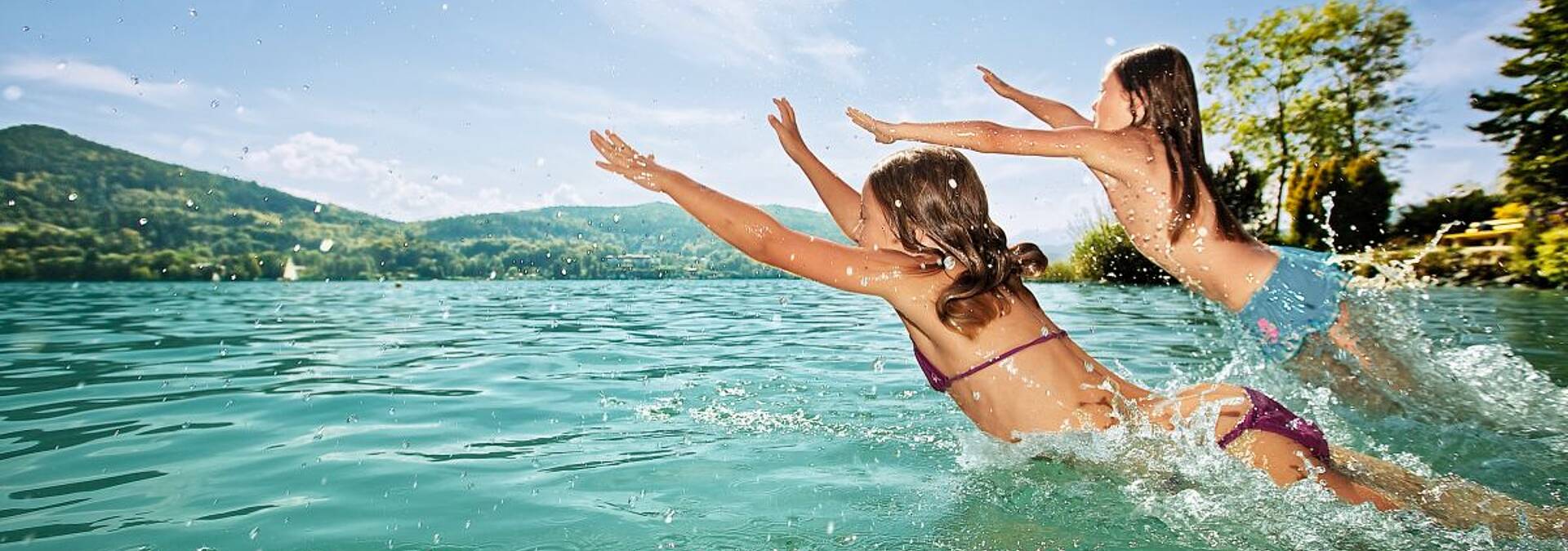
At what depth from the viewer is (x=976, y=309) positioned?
104 inches

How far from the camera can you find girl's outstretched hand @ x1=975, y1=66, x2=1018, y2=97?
4664 millimetres

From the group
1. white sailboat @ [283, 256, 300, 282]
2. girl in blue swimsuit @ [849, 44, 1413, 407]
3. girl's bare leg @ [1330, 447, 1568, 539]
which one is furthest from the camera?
white sailboat @ [283, 256, 300, 282]

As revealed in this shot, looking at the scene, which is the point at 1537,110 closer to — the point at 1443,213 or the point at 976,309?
the point at 1443,213

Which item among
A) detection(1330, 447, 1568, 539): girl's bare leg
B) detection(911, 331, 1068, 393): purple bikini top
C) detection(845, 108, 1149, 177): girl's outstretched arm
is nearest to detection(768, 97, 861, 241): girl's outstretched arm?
detection(845, 108, 1149, 177): girl's outstretched arm

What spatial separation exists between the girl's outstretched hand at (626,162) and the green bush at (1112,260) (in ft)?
71.0

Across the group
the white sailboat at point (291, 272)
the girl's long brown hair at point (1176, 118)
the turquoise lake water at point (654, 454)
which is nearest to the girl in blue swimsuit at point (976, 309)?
the turquoise lake water at point (654, 454)

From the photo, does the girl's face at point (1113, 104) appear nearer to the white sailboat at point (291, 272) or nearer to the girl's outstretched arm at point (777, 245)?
the girl's outstretched arm at point (777, 245)

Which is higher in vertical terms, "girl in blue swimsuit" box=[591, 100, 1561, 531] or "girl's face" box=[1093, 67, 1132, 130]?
"girl's face" box=[1093, 67, 1132, 130]

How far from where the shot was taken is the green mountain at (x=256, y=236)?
36.4m

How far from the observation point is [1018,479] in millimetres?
3133

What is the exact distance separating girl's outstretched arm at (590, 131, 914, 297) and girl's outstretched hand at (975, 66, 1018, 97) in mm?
2387

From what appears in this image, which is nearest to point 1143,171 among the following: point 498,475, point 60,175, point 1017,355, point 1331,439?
point 1017,355

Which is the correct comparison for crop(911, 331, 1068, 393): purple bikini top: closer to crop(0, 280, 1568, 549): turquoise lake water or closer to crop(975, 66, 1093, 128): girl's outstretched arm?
crop(0, 280, 1568, 549): turquoise lake water

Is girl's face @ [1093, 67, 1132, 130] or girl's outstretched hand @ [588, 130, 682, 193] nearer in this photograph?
girl's outstretched hand @ [588, 130, 682, 193]
